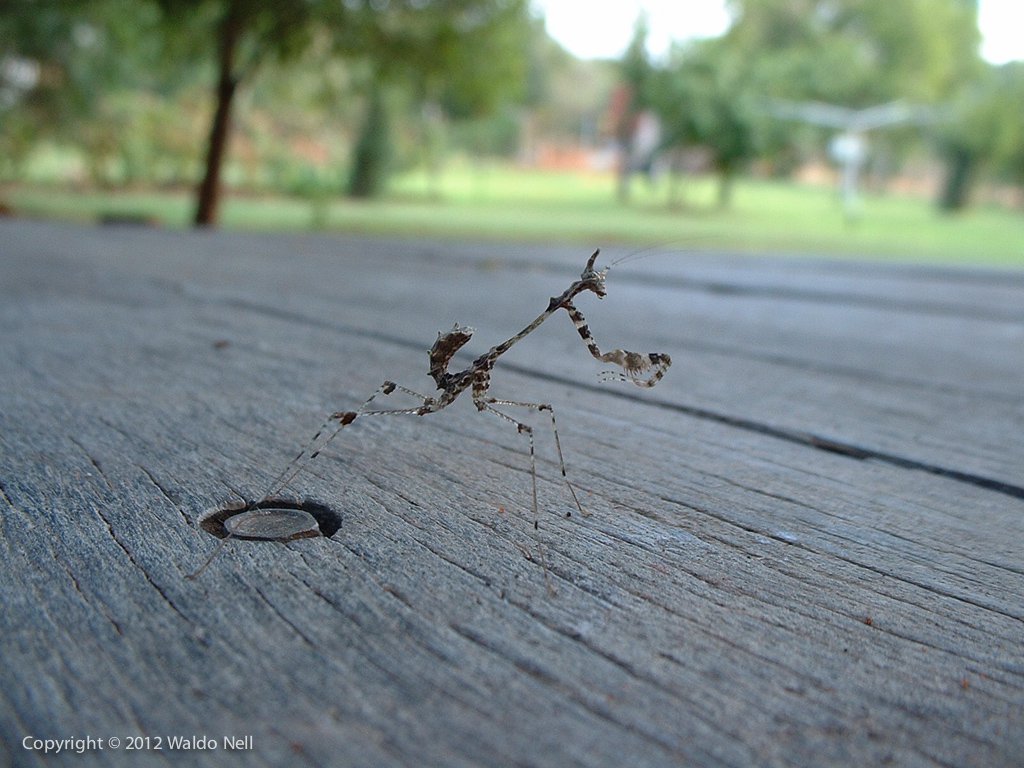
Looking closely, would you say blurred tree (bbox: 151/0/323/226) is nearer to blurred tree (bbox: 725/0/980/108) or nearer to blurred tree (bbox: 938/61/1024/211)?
blurred tree (bbox: 938/61/1024/211)

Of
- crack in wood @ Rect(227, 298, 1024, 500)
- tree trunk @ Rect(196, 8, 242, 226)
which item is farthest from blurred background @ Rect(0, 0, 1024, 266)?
crack in wood @ Rect(227, 298, 1024, 500)

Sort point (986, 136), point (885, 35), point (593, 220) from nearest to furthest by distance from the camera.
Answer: point (593, 220)
point (986, 136)
point (885, 35)

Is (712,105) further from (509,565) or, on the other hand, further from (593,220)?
(509,565)

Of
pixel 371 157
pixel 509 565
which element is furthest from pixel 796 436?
pixel 371 157

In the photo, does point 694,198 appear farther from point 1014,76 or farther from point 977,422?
point 977,422

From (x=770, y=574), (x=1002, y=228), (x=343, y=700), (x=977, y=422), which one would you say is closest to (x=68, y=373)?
(x=343, y=700)

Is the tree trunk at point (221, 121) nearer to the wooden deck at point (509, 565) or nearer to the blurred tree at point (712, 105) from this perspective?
the wooden deck at point (509, 565)
